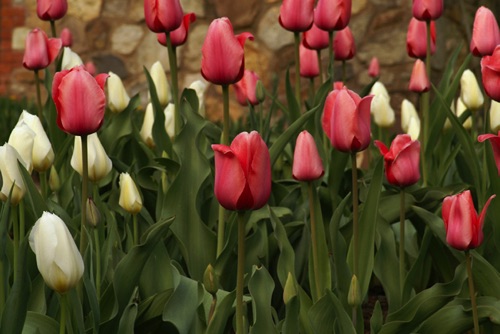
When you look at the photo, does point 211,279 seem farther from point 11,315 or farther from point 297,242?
point 297,242

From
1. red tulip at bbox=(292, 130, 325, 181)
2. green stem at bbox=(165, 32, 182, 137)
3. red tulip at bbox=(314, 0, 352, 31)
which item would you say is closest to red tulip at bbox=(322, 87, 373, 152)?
red tulip at bbox=(292, 130, 325, 181)

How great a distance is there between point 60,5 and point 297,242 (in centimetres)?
98

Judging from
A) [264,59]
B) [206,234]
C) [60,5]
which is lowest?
[264,59]

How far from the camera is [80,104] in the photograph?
1795mm

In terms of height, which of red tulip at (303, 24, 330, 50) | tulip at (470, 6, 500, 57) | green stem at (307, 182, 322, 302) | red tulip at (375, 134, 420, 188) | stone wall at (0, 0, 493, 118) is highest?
tulip at (470, 6, 500, 57)

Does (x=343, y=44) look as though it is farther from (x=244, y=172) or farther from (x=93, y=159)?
(x=244, y=172)

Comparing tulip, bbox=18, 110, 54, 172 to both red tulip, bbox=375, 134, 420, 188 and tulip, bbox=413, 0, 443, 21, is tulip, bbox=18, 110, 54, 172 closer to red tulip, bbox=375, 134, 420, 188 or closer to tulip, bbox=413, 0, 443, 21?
red tulip, bbox=375, 134, 420, 188

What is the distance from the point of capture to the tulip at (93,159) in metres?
2.17

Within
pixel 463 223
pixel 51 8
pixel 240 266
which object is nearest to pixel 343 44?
pixel 51 8

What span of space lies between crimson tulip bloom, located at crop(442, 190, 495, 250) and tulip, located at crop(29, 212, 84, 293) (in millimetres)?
629

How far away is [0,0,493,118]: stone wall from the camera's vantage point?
571 centimetres

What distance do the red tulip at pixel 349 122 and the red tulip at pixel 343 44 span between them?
104 centimetres

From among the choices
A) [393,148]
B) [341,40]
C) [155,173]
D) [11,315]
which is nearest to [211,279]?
[11,315]

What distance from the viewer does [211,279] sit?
5.67ft
